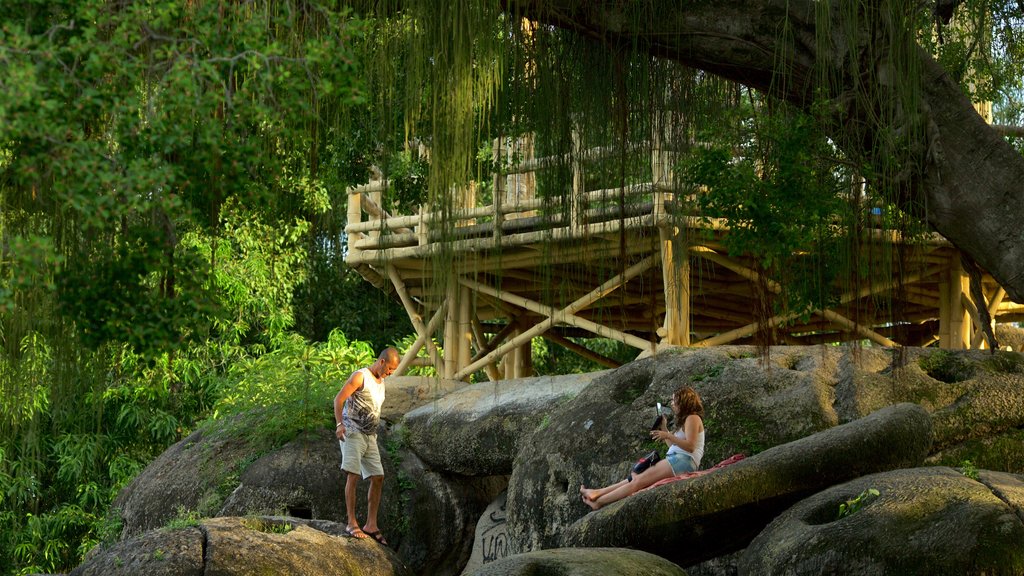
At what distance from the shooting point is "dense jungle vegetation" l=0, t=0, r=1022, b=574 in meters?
3.66

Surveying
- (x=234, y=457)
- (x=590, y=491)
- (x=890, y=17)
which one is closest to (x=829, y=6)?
(x=890, y=17)

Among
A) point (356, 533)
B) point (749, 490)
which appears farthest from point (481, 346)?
point (749, 490)

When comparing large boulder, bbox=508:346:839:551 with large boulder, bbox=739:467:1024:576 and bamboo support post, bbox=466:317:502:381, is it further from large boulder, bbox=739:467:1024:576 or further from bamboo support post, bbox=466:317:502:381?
bamboo support post, bbox=466:317:502:381

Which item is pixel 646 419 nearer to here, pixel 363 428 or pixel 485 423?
pixel 363 428

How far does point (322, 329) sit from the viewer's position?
872 inches

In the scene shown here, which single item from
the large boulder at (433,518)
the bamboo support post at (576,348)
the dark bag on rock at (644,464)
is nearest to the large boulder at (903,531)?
the dark bag on rock at (644,464)

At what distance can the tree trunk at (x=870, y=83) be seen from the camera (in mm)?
5551

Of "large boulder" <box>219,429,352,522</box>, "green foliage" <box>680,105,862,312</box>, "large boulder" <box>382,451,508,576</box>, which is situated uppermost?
"green foliage" <box>680,105,862,312</box>

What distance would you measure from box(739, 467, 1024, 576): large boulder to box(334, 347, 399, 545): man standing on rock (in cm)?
439

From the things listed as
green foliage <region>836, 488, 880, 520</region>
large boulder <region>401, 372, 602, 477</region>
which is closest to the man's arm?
large boulder <region>401, 372, 602, 477</region>

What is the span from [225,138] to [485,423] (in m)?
8.49

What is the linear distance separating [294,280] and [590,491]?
937 centimetres

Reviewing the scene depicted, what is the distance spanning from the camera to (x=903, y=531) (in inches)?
238

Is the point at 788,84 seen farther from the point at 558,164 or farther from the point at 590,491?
the point at 590,491
